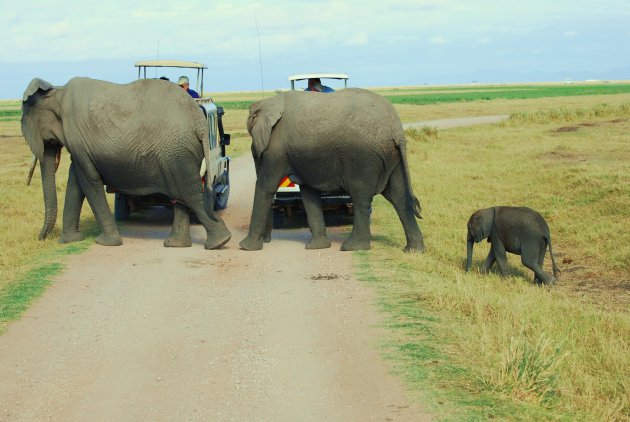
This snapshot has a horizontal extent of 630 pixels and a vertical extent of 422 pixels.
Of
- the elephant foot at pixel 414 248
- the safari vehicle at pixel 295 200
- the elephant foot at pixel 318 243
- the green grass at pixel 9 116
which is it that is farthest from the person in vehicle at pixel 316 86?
the green grass at pixel 9 116

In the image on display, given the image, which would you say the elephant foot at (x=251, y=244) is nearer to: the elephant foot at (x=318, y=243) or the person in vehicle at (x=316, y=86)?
the elephant foot at (x=318, y=243)

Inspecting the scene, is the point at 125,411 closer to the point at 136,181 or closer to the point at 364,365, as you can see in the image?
the point at 364,365

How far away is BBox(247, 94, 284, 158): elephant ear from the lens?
13125 mm

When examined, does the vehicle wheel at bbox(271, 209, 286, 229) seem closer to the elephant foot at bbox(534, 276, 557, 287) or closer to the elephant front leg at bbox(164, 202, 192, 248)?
the elephant front leg at bbox(164, 202, 192, 248)

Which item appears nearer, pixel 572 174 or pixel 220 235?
pixel 220 235

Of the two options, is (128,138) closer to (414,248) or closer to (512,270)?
(414,248)

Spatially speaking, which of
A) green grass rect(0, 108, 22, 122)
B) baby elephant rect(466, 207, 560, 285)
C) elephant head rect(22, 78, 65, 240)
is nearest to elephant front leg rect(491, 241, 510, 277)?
baby elephant rect(466, 207, 560, 285)

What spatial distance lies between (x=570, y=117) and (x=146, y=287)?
106 feet

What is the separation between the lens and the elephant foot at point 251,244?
13.3 m

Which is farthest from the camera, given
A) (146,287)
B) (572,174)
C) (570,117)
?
(570,117)

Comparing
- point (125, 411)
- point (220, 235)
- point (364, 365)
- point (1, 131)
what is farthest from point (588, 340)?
point (1, 131)

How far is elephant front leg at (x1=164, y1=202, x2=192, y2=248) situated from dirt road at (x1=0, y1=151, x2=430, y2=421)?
1.06 metres

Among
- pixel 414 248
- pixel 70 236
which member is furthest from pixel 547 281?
pixel 70 236

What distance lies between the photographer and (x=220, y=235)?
13.4m
